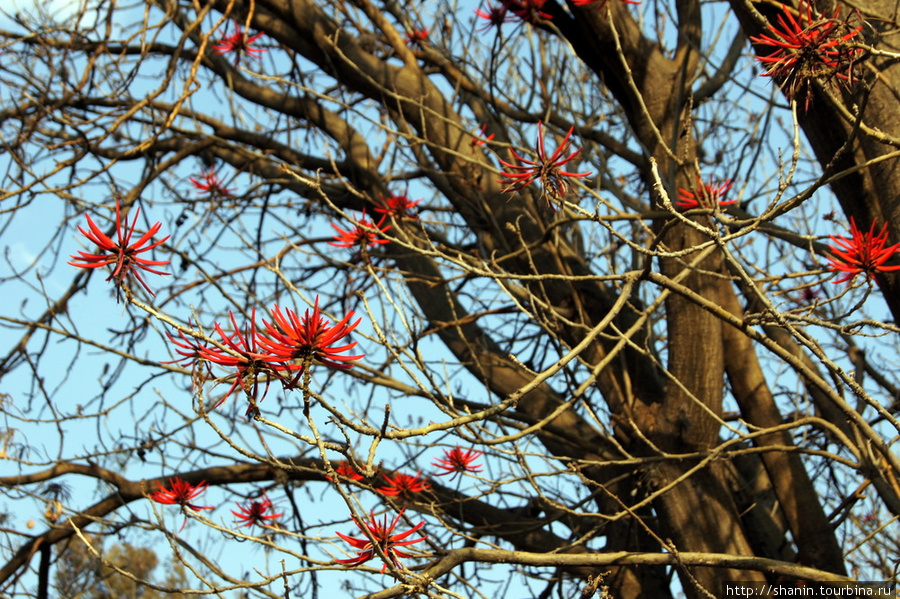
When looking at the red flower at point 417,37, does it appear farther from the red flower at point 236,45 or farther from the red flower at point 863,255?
the red flower at point 863,255

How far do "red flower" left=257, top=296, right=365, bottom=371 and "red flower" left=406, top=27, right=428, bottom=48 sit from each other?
11.0 ft

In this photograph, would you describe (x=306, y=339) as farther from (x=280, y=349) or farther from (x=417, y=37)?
(x=417, y=37)

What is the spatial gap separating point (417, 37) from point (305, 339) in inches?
134

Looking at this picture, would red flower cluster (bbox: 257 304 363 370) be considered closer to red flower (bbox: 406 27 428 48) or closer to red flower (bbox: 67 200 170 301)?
red flower (bbox: 67 200 170 301)

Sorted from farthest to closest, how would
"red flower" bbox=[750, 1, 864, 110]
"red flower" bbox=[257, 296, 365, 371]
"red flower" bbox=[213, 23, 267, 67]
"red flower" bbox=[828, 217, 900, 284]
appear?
"red flower" bbox=[213, 23, 267, 67] < "red flower" bbox=[828, 217, 900, 284] < "red flower" bbox=[750, 1, 864, 110] < "red flower" bbox=[257, 296, 365, 371]

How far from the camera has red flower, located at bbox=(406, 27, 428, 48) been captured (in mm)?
4433

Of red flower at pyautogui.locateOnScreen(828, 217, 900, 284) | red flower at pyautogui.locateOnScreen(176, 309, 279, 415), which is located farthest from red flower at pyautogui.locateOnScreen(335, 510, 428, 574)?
red flower at pyautogui.locateOnScreen(828, 217, 900, 284)

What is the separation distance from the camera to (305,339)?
1353mm

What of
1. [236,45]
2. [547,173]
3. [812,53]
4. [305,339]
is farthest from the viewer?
[236,45]

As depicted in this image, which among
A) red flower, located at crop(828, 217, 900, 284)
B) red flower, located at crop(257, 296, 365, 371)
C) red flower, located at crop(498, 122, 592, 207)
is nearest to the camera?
red flower, located at crop(257, 296, 365, 371)

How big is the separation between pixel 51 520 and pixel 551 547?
2029mm

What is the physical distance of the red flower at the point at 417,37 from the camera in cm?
443

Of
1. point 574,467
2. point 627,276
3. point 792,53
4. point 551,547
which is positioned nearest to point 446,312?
point 551,547

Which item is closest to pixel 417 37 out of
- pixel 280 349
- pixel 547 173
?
pixel 547 173
